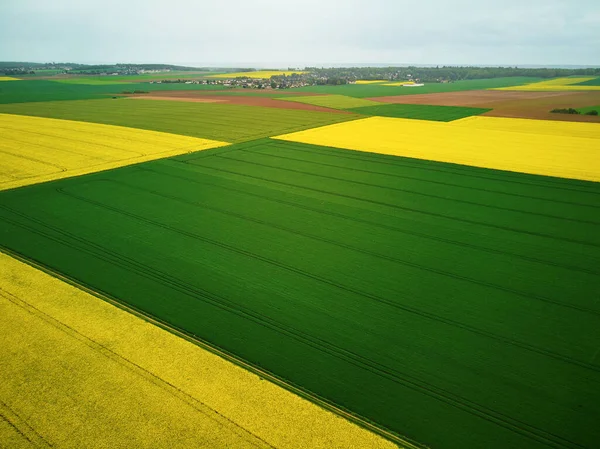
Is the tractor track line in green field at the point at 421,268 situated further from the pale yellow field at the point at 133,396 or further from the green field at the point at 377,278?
the pale yellow field at the point at 133,396

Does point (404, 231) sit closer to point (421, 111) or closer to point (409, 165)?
point (409, 165)

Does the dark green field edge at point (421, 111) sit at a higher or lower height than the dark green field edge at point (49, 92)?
lower

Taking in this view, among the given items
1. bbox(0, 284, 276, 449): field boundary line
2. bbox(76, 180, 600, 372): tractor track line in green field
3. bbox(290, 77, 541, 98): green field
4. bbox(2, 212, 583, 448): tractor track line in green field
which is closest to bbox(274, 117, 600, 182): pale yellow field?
bbox(76, 180, 600, 372): tractor track line in green field

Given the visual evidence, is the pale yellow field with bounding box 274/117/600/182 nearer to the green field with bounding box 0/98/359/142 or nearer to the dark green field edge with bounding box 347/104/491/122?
the green field with bounding box 0/98/359/142

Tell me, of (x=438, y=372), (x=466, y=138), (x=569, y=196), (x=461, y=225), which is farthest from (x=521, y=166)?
(x=438, y=372)

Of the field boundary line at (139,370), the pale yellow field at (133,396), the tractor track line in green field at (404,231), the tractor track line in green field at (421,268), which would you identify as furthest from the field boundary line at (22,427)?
the tractor track line in green field at (404,231)

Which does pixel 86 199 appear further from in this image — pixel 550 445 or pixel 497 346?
pixel 550 445
